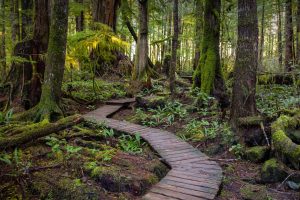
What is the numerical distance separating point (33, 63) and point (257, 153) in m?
7.26

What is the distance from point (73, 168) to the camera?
4992 millimetres

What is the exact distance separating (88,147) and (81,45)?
5.64 meters

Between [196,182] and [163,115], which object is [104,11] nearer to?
[163,115]

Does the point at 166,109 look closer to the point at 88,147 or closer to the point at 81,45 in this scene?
the point at 81,45

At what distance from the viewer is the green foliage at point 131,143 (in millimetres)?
6700

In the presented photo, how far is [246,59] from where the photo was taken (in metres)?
7.23

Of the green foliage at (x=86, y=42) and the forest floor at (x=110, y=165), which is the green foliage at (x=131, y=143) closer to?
the forest floor at (x=110, y=165)

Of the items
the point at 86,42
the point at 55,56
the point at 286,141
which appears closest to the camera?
the point at 286,141

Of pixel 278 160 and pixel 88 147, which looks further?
pixel 88 147

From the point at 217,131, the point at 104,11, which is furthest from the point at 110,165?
the point at 104,11

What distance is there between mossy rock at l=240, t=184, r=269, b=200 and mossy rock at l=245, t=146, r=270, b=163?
1046 millimetres

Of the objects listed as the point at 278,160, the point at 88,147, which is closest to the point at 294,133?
the point at 278,160

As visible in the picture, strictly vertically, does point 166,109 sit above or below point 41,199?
above

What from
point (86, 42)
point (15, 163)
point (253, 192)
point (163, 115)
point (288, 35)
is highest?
point (288, 35)
